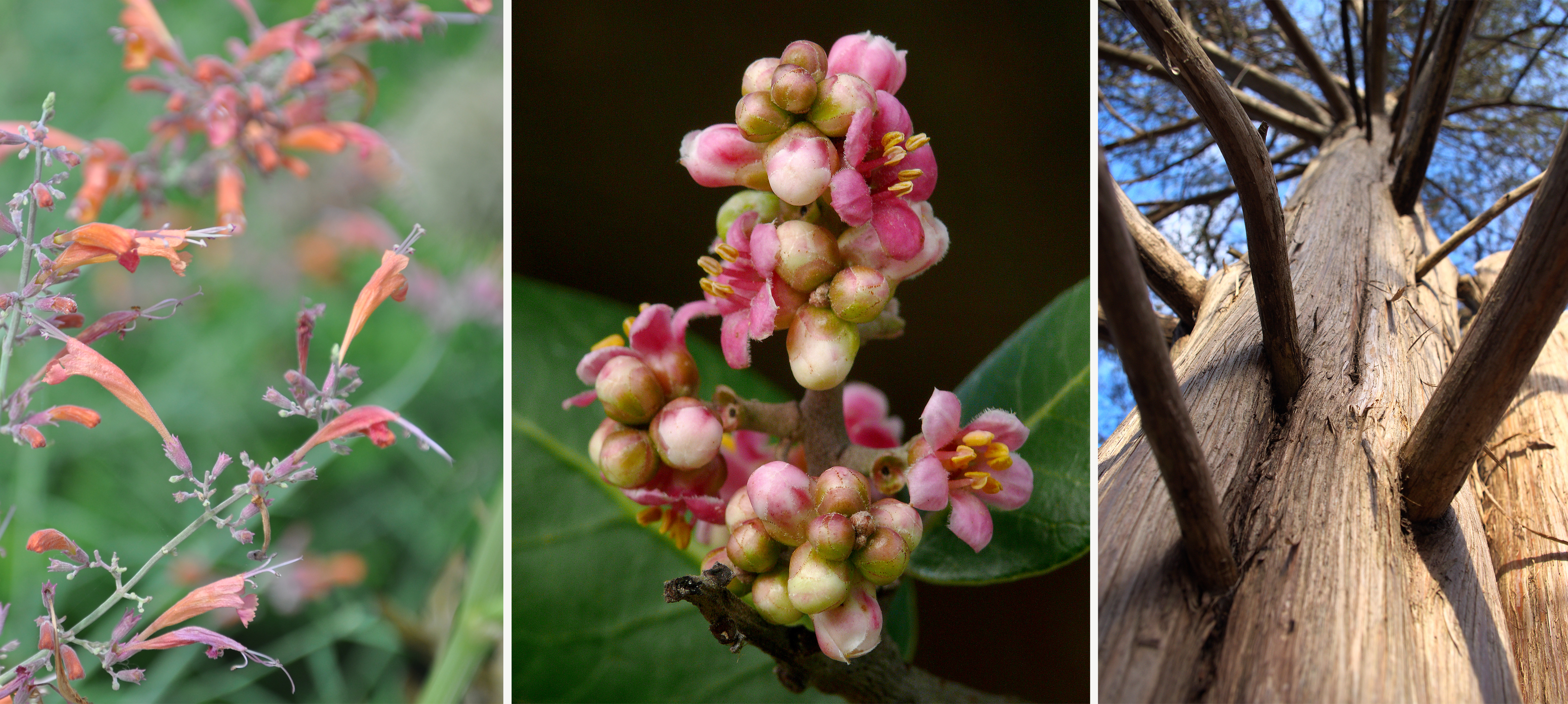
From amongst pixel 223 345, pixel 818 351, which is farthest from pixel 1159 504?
pixel 223 345

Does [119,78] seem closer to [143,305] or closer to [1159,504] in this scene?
[143,305]

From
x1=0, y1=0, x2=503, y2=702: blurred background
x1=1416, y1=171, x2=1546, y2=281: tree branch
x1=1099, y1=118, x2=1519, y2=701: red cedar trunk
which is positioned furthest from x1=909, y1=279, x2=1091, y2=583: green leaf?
x1=1416, y1=171, x2=1546, y2=281: tree branch

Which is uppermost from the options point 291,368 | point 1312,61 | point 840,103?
point 1312,61

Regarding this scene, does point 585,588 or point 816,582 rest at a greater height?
point 816,582

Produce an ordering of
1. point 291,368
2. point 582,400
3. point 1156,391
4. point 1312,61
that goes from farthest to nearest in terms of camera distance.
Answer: point 1312,61 → point 291,368 → point 582,400 → point 1156,391

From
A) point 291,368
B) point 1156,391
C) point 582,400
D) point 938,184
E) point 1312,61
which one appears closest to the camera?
point 1156,391

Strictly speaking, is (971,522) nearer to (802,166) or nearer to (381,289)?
(802,166)

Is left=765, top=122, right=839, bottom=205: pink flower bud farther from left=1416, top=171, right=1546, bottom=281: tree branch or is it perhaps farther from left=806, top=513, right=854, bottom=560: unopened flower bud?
left=1416, top=171, right=1546, bottom=281: tree branch

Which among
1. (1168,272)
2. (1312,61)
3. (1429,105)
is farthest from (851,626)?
(1312,61)
